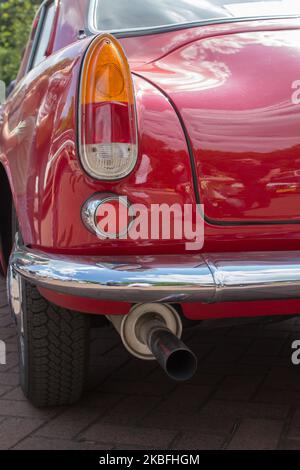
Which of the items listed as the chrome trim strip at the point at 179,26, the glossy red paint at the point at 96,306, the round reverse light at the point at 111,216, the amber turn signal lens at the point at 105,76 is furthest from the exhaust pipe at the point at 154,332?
the chrome trim strip at the point at 179,26

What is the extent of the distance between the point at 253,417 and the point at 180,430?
28 cm

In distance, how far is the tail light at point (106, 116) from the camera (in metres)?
2.31

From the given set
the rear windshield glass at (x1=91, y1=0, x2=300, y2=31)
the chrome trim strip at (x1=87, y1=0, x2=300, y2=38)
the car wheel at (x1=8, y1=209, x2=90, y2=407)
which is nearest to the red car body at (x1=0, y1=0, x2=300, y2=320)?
the car wheel at (x1=8, y1=209, x2=90, y2=407)

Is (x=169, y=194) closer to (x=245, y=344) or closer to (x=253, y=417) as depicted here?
(x=253, y=417)

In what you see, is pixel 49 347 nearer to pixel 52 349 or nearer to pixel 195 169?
pixel 52 349

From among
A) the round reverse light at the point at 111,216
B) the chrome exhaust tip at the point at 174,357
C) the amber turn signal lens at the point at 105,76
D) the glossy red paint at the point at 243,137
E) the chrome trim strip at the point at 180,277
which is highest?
the amber turn signal lens at the point at 105,76

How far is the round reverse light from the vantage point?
2291 mm

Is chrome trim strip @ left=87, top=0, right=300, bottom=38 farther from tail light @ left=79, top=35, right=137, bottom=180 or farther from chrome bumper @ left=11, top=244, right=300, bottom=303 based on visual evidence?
chrome bumper @ left=11, top=244, right=300, bottom=303

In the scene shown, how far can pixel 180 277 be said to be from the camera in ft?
7.21

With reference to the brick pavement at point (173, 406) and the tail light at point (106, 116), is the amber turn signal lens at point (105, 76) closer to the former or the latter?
the tail light at point (106, 116)

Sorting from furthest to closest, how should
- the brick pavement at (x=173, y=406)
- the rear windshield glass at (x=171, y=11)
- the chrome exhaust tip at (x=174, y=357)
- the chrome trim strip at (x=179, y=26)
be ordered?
the rear windshield glass at (x=171, y=11) → the chrome trim strip at (x=179, y=26) → the brick pavement at (x=173, y=406) → the chrome exhaust tip at (x=174, y=357)

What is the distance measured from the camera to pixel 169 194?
91.4 inches

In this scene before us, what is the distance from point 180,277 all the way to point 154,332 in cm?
24
